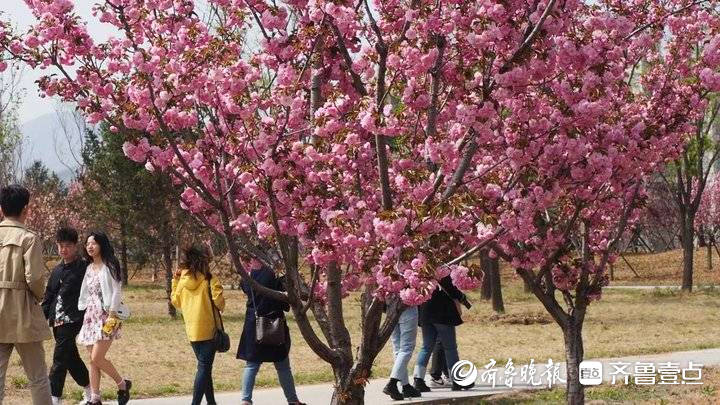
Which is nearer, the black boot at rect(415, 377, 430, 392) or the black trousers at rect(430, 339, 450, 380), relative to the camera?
the black boot at rect(415, 377, 430, 392)

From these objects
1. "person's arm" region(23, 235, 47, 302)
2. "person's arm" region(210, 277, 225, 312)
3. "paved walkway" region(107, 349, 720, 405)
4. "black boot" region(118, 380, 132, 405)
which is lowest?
"paved walkway" region(107, 349, 720, 405)

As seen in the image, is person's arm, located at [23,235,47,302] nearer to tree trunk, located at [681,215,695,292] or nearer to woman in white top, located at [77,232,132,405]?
woman in white top, located at [77,232,132,405]

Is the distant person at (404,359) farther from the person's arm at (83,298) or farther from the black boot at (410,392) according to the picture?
the person's arm at (83,298)

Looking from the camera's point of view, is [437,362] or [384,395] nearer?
[384,395]

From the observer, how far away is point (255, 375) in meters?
8.67

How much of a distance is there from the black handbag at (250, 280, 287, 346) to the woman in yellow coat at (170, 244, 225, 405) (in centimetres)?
45

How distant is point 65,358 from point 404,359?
121 inches

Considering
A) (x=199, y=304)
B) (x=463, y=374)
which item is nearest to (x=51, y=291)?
(x=199, y=304)

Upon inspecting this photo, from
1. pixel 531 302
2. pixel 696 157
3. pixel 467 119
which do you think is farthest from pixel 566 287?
pixel 696 157

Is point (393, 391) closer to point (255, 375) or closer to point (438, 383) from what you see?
point (438, 383)

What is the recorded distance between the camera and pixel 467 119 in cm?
580

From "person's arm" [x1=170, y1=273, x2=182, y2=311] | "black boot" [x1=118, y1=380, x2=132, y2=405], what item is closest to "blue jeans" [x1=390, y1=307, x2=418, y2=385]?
"person's arm" [x1=170, y1=273, x2=182, y2=311]

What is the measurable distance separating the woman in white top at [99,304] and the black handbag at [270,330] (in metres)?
1.23

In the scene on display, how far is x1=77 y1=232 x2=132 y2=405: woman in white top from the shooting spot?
8.68 m
